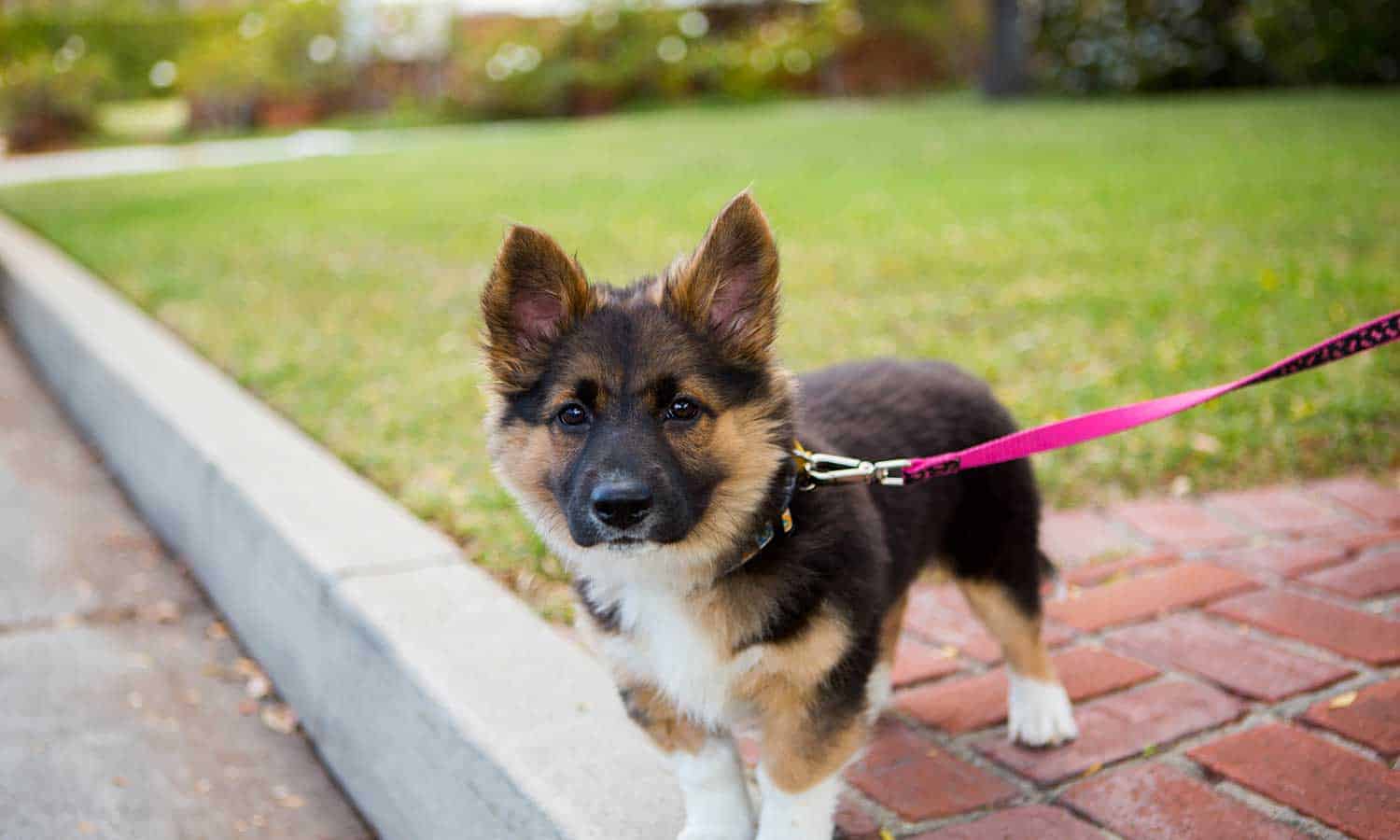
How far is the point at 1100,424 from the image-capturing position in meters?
2.98

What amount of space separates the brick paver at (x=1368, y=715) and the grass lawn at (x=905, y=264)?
1.62 m

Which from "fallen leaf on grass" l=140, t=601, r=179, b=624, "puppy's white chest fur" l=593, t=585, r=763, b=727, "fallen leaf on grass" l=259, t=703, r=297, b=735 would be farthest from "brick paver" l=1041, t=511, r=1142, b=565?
"fallen leaf on grass" l=140, t=601, r=179, b=624

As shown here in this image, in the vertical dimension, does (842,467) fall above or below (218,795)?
above

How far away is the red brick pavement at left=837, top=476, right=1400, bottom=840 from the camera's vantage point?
2.89 metres

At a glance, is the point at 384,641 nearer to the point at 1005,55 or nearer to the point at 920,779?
the point at 920,779

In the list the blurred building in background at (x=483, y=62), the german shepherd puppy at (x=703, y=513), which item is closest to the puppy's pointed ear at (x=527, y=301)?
the german shepherd puppy at (x=703, y=513)

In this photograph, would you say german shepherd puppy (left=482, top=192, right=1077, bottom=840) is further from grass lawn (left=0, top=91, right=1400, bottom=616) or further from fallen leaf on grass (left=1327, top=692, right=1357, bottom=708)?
fallen leaf on grass (left=1327, top=692, right=1357, bottom=708)

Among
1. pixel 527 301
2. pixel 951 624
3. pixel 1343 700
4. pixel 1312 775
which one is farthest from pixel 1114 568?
pixel 527 301

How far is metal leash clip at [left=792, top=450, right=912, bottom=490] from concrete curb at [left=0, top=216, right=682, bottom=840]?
0.84m

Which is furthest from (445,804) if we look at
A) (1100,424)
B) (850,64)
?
(850,64)

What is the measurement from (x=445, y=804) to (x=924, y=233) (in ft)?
25.5

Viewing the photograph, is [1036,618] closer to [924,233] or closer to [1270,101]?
[924,233]

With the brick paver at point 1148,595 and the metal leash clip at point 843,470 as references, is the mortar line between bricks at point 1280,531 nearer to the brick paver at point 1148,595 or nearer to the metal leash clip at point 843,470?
the brick paver at point 1148,595

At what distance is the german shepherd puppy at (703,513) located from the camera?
270cm
